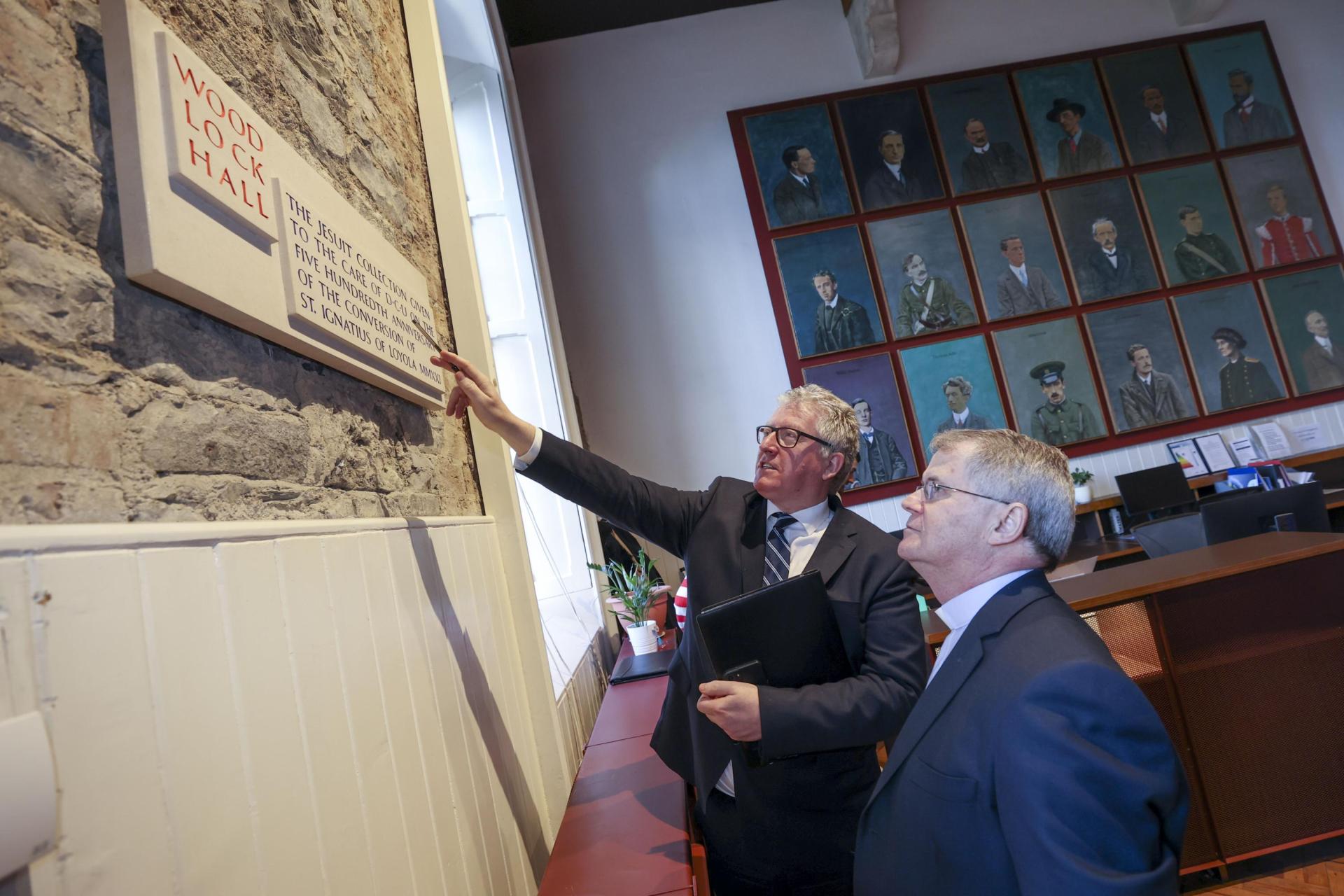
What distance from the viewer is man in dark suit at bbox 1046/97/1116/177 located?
7176mm

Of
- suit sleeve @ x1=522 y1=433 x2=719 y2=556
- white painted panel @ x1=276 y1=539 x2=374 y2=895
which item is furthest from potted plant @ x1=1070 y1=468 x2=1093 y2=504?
white painted panel @ x1=276 y1=539 x2=374 y2=895

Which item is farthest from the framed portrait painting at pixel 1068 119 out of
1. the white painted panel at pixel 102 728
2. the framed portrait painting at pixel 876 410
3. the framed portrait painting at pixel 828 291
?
the white painted panel at pixel 102 728

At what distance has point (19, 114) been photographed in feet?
2.48

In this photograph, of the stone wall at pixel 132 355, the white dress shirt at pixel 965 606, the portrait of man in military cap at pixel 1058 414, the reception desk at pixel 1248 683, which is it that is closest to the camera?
the stone wall at pixel 132 355

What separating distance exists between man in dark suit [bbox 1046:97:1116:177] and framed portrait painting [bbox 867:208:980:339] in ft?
3.95

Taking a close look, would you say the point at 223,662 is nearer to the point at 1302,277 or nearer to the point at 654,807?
the point at 654,807

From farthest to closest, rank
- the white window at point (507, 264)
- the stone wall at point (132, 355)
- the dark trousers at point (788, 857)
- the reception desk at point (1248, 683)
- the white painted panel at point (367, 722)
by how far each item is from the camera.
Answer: the white window at point (507, 264), the reception desk at point (1248, 683), the dark trousers at point (788, 857), the white painted panel at point (367, 722), the stone wall at point (132, 355)

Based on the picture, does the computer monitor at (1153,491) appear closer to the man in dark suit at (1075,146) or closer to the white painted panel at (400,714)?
the man in dark suit at (1075,146)

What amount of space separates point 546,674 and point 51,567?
1.64 m

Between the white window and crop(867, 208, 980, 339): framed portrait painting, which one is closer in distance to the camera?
the white window

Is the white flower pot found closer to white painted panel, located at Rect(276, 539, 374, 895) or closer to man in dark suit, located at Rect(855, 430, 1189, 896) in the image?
man in dark suit, located at Rect(855, 430, 1189, 896)

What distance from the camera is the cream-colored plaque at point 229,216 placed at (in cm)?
88

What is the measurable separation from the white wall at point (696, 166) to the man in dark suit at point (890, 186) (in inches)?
34.3

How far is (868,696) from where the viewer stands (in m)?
1.81
